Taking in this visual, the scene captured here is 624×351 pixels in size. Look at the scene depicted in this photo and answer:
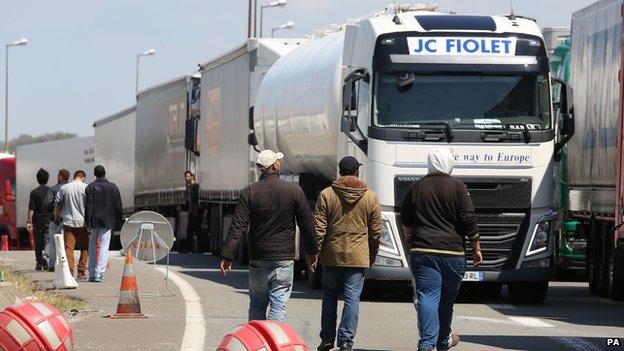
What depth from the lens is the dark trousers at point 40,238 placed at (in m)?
28.9

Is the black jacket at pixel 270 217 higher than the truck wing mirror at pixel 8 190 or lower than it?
higher

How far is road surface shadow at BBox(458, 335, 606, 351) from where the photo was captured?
14.9 metres

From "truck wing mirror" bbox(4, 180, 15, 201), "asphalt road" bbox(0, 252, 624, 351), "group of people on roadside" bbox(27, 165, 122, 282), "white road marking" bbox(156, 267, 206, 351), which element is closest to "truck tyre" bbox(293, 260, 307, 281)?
"asphalt road" bbox(0, 252, 624, 351)

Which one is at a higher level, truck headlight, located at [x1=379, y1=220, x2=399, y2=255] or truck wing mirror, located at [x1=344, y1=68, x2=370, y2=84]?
truck wing mirror, located at [x1=344, y1=68, x2=370, y2=84]

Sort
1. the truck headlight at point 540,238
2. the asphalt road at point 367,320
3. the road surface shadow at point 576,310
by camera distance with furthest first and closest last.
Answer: the truck headlight at point 540,238 → the road surface shadow at point 576,310 → the asphalt road at point 367,320

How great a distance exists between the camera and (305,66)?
987 inches

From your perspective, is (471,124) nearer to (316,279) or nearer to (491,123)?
(491,123)

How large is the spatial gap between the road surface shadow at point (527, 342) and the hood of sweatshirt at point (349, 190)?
1.66 metres

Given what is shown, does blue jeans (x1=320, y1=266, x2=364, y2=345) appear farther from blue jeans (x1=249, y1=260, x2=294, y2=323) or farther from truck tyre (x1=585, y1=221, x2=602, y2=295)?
truck tyre (x1=585, y1=221, x2=602, y2=295)

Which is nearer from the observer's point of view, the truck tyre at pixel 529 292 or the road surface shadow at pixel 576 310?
the road surface shadow at pixel 576 310

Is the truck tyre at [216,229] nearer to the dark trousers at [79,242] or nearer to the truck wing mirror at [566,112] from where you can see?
the dark trousers at [79,242]

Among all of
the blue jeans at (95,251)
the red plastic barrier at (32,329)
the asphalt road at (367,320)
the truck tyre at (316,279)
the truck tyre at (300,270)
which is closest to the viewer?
the red plastic barrier at (32,329)

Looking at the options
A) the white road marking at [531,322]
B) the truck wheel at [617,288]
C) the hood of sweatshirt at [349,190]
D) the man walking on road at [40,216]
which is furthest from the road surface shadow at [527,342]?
the man walking on road at [40,216]

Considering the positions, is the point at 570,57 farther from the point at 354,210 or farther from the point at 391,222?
the point at 354,210
